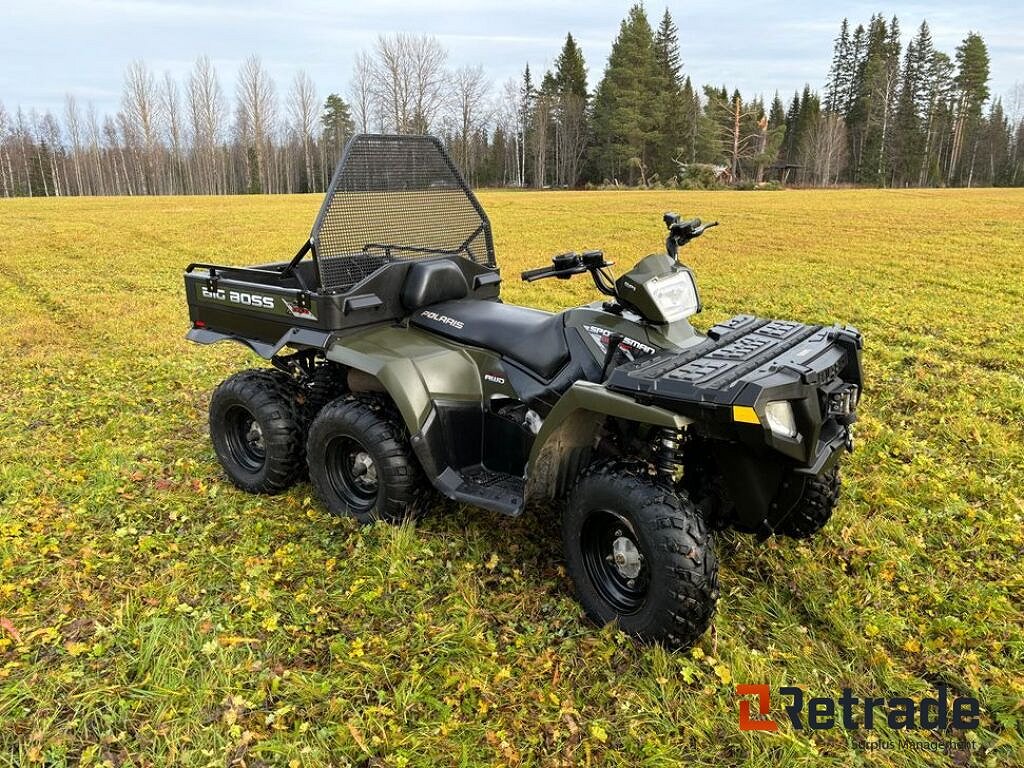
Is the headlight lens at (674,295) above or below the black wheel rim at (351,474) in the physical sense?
above

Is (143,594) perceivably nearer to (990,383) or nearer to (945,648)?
(945,648)

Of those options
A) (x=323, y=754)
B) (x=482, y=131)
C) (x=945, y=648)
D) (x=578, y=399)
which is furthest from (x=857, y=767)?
(x=482, y=131)

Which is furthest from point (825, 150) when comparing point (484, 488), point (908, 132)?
point (484, 488)

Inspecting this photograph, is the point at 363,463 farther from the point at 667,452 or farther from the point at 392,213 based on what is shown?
the point at 667,452

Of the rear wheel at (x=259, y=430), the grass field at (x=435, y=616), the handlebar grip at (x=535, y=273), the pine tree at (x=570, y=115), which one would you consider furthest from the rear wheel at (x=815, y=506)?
the pine tree at (x=570, y=115)

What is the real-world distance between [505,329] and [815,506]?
72.7 inches

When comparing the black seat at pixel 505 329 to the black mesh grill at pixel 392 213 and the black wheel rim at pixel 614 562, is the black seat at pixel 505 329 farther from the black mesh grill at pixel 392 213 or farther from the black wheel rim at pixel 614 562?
the black wheel rim at pixel 614 562

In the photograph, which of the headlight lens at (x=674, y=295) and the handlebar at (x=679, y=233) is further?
the handlebar at (x=679, y=233)

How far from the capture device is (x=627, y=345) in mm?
3354

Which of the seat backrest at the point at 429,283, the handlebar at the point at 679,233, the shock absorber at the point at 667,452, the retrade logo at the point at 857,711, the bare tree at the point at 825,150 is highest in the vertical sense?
the bare tree at the point at 825,150

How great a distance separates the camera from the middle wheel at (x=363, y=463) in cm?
387

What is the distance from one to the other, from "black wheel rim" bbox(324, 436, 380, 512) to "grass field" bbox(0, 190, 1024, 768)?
0.16m

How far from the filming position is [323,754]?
8.57 feet

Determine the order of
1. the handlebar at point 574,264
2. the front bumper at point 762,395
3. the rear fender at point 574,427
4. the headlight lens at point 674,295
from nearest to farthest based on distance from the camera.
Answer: the front bumper at point 762,395 → the rear fender at point 574,427 → the headlight lens at point 674,295 → the handlebar at point 574,264
